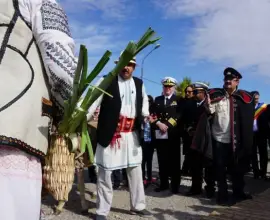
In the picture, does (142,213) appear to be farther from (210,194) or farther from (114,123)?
(210,194)

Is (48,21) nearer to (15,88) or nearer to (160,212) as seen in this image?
(15,88)

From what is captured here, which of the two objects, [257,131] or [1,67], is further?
[257,131]

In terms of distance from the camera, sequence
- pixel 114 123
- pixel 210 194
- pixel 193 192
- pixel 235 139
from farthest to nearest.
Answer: pixel 193 192 < pixel 210 194 < pixel 235 139 < pixel 114 123

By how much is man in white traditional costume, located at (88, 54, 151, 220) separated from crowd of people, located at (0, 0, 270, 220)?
1 centimetres

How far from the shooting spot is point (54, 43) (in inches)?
63.4

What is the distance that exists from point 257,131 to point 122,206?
3.96m

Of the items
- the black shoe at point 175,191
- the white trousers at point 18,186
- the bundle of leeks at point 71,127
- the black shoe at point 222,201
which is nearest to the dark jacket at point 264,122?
the black shoe at point 175,191


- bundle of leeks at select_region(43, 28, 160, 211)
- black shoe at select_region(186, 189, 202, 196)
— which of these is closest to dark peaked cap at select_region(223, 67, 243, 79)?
black shoe at select_region(186, 189, 202, 196)

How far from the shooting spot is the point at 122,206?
525 centimetres

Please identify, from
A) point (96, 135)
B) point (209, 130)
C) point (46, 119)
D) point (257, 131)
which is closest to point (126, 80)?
point (96, 135)

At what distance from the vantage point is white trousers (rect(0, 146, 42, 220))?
4.73ft

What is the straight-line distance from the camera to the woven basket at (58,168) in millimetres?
1696

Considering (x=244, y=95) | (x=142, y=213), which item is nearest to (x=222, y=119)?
(x=244, y=95)

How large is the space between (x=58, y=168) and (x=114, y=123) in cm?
271
